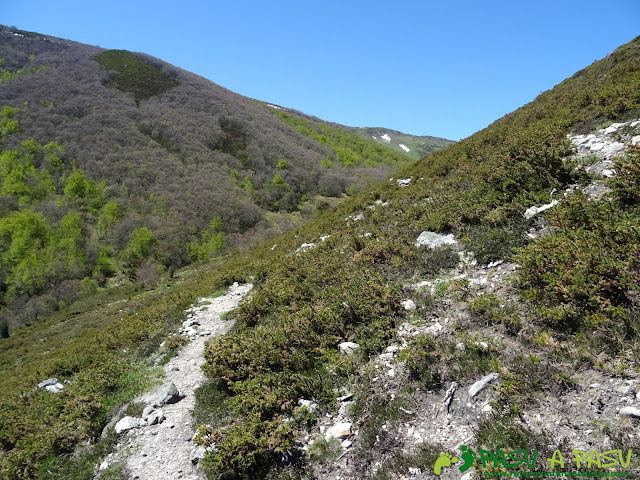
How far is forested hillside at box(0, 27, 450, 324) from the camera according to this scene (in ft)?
240

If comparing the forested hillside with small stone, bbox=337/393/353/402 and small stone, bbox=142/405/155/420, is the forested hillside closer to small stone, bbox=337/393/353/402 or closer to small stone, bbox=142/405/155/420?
small stone, bbox=142/405/155/420

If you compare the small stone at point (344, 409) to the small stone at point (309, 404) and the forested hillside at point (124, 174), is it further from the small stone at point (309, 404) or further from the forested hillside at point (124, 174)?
the forested hillside at point (124, 174)

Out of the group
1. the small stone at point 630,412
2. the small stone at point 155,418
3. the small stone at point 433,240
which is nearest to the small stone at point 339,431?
the small stone at point 630,412

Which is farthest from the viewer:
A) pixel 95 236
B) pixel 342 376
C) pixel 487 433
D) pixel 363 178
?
pixel 363 178

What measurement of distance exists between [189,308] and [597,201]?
14296 mm

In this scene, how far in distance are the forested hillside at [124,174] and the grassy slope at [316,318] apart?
2000 inches

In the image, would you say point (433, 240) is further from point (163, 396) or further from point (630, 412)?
point (163, 396)

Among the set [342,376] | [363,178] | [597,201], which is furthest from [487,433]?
[363,178]

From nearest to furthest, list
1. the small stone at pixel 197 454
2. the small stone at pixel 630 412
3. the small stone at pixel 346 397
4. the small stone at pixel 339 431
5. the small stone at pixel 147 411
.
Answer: the small stone at pixel 630 412
the small stone at pixel 339 431
the small stone at pixel 346 397
the small stone at pixel 197 454
the small stone at pixel 147 411

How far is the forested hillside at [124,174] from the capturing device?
7325 centimetres

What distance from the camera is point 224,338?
9242 mm

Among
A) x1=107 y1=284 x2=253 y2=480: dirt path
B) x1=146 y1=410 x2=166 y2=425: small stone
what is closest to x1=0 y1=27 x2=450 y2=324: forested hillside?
x1=107 y1=284 x2=253 y2=480: dirt path

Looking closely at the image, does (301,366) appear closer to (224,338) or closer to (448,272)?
(224,338)

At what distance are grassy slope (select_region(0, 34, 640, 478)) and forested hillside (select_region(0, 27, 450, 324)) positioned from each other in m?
50.8
